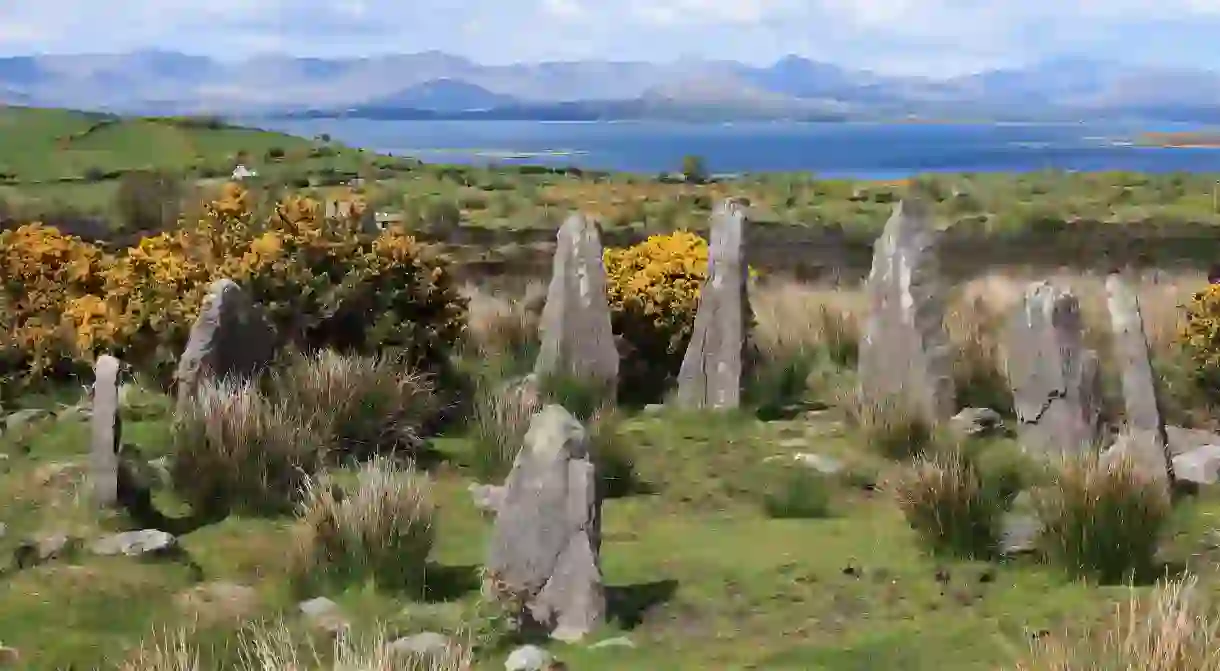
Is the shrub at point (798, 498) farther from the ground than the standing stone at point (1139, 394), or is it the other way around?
the standing stone at point (1139, 394)

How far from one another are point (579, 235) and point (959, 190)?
44.8m

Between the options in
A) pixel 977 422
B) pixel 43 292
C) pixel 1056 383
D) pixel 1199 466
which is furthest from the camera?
pixel 43 292

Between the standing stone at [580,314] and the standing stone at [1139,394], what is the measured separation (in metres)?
4.95

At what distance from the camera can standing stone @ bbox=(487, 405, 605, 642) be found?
7.89 metres

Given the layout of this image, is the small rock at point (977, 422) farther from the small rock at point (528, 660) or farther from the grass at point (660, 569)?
the small rock at point (528, 660)

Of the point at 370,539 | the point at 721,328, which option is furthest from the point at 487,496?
the point at 721,328

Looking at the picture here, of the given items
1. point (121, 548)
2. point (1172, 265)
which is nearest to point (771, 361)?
point (121, 548)

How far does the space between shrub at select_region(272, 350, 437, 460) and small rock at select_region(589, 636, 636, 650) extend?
184 inches

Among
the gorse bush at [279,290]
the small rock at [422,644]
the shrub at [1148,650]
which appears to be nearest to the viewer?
the shrub at [1148,650]

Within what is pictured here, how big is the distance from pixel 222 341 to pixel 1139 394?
7.00 meters

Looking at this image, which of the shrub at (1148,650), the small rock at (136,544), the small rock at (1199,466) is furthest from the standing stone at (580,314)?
the shrub at (1148,650)

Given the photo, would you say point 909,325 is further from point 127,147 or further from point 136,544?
Result: point 127,147

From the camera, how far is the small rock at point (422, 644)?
22.6 feet

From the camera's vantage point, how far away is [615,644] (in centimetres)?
758
